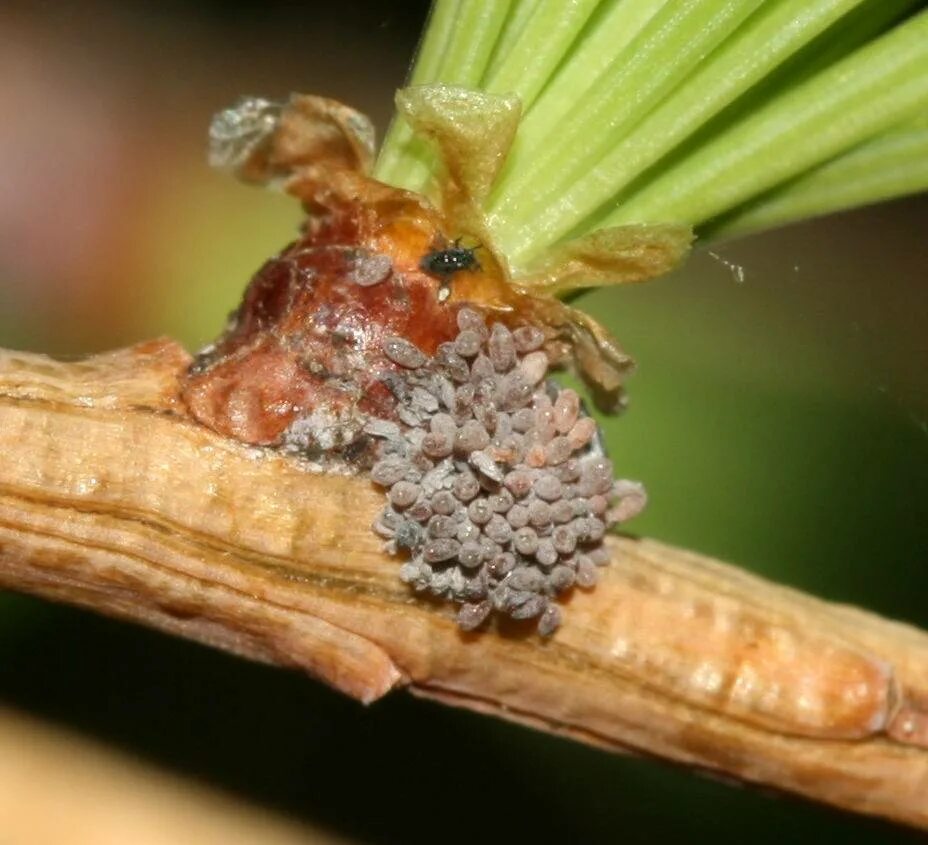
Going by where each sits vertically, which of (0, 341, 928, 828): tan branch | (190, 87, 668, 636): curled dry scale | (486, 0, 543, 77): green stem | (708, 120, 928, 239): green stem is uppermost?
(486, 0, 543, 77): green stem

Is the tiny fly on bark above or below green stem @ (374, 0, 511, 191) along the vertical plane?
below

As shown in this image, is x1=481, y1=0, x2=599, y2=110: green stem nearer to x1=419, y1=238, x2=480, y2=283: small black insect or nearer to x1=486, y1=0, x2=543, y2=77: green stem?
x1=486, y1=0, x2=543, y2=77: green stem

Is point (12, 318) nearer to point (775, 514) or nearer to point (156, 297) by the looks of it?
point (156, 297)

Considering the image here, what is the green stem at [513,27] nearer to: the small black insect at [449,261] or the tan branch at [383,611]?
the small black insect at [449,261]

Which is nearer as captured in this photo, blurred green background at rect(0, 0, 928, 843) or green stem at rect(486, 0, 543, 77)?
green stem at rect(486, 0, 543, 77)

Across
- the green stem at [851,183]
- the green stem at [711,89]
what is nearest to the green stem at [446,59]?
the green stem at [711,89]

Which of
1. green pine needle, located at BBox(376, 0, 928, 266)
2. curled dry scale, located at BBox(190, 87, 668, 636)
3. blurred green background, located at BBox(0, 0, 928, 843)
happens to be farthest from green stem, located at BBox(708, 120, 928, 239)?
blurred green background, located at BBox(0, 0, 928, 843)

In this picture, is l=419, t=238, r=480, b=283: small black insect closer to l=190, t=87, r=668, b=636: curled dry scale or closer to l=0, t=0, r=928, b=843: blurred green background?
l=190, t=87, r=668, b=636: curled dry scale
